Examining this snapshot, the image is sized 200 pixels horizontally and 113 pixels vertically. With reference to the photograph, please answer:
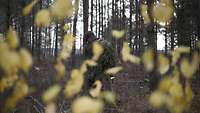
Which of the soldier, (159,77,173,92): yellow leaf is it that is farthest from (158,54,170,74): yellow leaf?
the soldier

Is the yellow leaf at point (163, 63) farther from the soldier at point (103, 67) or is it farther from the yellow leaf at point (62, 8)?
the soldier at point (103, 67)

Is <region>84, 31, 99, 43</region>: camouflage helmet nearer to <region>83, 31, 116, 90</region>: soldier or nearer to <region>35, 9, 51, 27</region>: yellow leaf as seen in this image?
<region>83, 31, 116, 90</region>: soldier

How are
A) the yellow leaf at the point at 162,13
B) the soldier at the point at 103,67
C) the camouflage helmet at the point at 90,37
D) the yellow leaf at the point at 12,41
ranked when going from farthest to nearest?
the soldier at the point at 103,67, the camouflage helmet at the point at 90,37, the yellow leaf at the point at 162,13, the yellow leaf at the point at 12,41

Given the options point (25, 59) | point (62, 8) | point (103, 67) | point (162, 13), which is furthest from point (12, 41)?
point (103, 67)

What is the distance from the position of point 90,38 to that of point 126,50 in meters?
6.92

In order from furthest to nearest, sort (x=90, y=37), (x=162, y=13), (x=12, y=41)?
(x=90, y=37) < (x=162, y=13) < (x=12, y=41)

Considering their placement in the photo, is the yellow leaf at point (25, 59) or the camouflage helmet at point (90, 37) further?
the camouflage helmet at point (90, 37)

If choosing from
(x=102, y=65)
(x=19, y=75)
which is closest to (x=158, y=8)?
(x=19, y=75)

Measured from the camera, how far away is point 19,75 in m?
1.95

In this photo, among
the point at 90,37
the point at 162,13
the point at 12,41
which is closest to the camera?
the point at 12,41

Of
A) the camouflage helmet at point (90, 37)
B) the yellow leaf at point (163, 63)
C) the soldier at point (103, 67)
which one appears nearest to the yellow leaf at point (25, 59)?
the yellow leaf at point (163, 63)

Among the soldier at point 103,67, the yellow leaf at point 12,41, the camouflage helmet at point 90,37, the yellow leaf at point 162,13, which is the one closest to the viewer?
the yellow leaf at point 12,41

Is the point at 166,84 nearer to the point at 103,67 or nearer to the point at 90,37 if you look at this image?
the point at 90,37

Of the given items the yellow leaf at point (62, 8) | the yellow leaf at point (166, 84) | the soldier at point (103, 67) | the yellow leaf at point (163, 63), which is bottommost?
the soldier at point (103, 67)
